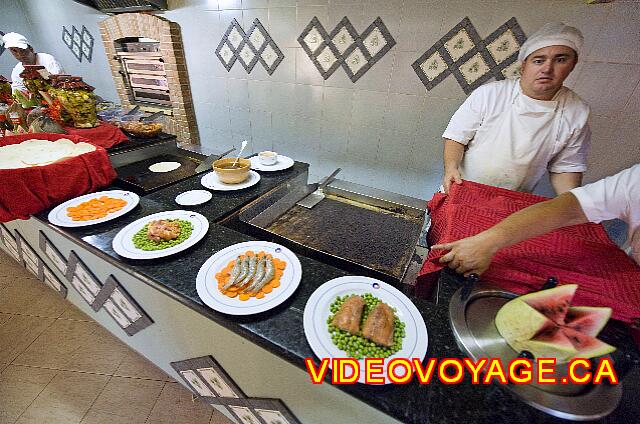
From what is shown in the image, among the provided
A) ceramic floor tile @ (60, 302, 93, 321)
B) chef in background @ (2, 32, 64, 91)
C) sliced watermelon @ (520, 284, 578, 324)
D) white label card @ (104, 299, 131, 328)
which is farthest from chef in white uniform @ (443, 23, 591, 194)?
chef in background @ (2, 32, 64, 91)

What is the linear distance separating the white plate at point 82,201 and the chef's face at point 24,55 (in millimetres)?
4492

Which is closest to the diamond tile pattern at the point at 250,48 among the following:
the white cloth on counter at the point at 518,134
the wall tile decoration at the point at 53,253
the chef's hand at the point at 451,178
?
the white cloth on counter at the point at 518,134

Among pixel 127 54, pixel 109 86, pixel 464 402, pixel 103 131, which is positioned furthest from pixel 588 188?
pixel 109 86

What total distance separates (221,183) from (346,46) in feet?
6.59

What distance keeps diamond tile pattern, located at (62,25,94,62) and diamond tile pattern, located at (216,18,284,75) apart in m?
3.03

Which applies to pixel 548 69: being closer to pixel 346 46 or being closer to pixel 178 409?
pixel 346 46

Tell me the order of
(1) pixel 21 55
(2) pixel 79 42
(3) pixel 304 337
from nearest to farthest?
1. (3) pixel 304 337
2. (1) pixel 21 55
3. (2) pixel 79 42

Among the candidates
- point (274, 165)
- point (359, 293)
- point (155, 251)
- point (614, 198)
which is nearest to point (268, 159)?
point (274, 165)

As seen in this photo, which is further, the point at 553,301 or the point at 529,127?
the point at 529,127

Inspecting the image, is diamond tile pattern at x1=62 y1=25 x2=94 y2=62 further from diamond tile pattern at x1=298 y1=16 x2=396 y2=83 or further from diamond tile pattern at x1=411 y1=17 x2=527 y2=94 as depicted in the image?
diamond tile pattern at x1=411 y1=17 x2=527 y2=94

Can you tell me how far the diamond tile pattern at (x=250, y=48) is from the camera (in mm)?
3020

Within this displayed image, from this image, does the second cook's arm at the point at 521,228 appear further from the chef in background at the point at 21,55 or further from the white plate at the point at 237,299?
the chef in background at the point at 21,55

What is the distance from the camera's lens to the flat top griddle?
170cm

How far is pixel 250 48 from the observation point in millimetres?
3164
